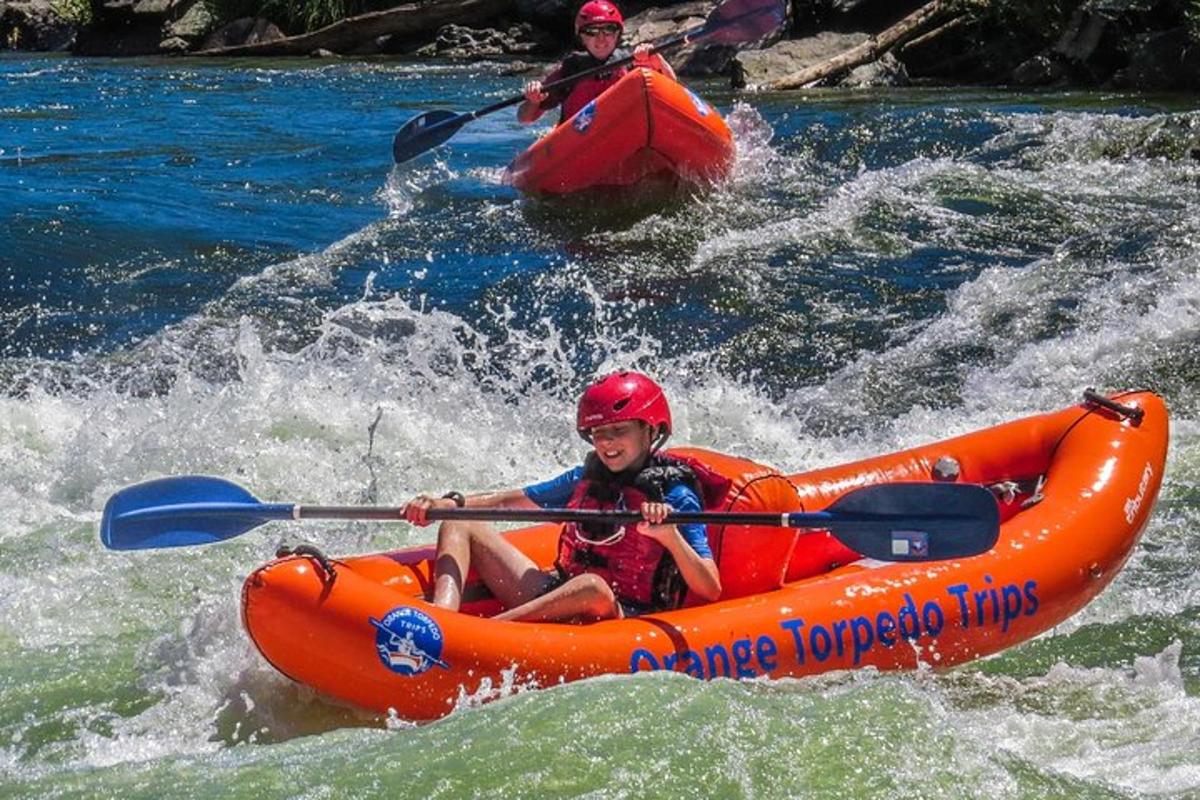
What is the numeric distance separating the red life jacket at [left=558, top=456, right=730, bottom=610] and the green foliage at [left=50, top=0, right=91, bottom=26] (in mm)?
19765

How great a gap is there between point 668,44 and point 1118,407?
516 cm

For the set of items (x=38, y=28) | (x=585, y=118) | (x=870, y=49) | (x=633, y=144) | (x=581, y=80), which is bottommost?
(x=38, y=28)

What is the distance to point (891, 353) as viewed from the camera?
787 cm

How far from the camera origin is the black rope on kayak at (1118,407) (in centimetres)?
559

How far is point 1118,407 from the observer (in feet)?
18.4

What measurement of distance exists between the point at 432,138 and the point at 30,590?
5508 millimetres

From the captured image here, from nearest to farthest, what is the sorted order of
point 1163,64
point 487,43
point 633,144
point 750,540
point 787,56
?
point 750,540
point 633,144
point 1163,64
point 787,56
point 487,43

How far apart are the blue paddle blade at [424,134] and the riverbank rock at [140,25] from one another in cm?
1163

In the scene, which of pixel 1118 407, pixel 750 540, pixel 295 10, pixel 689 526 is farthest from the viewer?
pixel 295 10

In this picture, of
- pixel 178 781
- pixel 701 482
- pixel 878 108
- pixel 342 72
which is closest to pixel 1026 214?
pixel 878 108

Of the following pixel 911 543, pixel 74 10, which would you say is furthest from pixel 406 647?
pixel 74 10

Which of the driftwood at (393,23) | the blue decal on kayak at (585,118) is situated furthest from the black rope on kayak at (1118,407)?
the driftwood at (393,23)

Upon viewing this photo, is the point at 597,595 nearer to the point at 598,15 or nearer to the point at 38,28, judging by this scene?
the point at 598,15

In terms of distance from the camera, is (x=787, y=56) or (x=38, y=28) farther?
(x=38, y=28)
